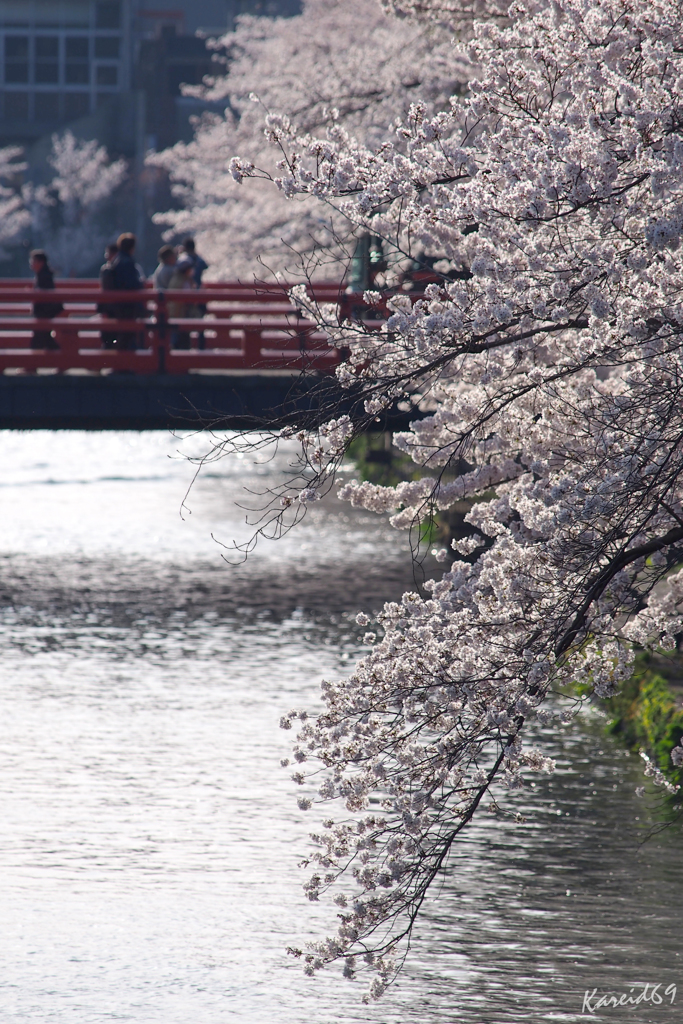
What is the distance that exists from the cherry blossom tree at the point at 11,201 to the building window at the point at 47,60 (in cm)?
456

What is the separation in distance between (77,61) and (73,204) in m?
9.88

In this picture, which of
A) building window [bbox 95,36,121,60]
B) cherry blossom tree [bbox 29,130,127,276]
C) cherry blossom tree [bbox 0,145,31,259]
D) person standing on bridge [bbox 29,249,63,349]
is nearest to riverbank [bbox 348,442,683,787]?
person standing on bridge [bbox 29,249,63,349]

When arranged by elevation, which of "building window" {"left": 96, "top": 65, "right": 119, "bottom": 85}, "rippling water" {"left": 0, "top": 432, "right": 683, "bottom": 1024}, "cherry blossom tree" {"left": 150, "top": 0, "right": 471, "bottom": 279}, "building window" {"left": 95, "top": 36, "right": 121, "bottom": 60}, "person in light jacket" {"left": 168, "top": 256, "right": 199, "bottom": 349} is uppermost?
"building window" {"left": 95, "top": 36, "right": 121, "bottom": 60}

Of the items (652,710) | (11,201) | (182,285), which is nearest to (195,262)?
(182,285)

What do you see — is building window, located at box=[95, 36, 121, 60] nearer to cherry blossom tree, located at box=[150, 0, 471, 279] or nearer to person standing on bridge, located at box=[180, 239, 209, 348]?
cherry blossom tree, located at box=[150, 0, 471, 279]

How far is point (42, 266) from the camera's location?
21.4 meters

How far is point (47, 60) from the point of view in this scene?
7488 cm

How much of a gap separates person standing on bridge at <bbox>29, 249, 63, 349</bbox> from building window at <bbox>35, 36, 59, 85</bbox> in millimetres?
56573

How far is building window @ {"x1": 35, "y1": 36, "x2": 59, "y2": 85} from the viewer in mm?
74562

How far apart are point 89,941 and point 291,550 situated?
48.1 ft

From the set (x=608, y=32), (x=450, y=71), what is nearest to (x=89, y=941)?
(x=608, y=32)

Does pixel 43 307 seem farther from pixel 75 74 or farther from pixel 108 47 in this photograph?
pixel 108 47

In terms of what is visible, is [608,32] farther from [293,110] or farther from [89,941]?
[293,110]

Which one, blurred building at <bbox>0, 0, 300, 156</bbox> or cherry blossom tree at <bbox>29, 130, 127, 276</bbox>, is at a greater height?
blurred building at <bbox>0, 0, 300, 156</bbox>
